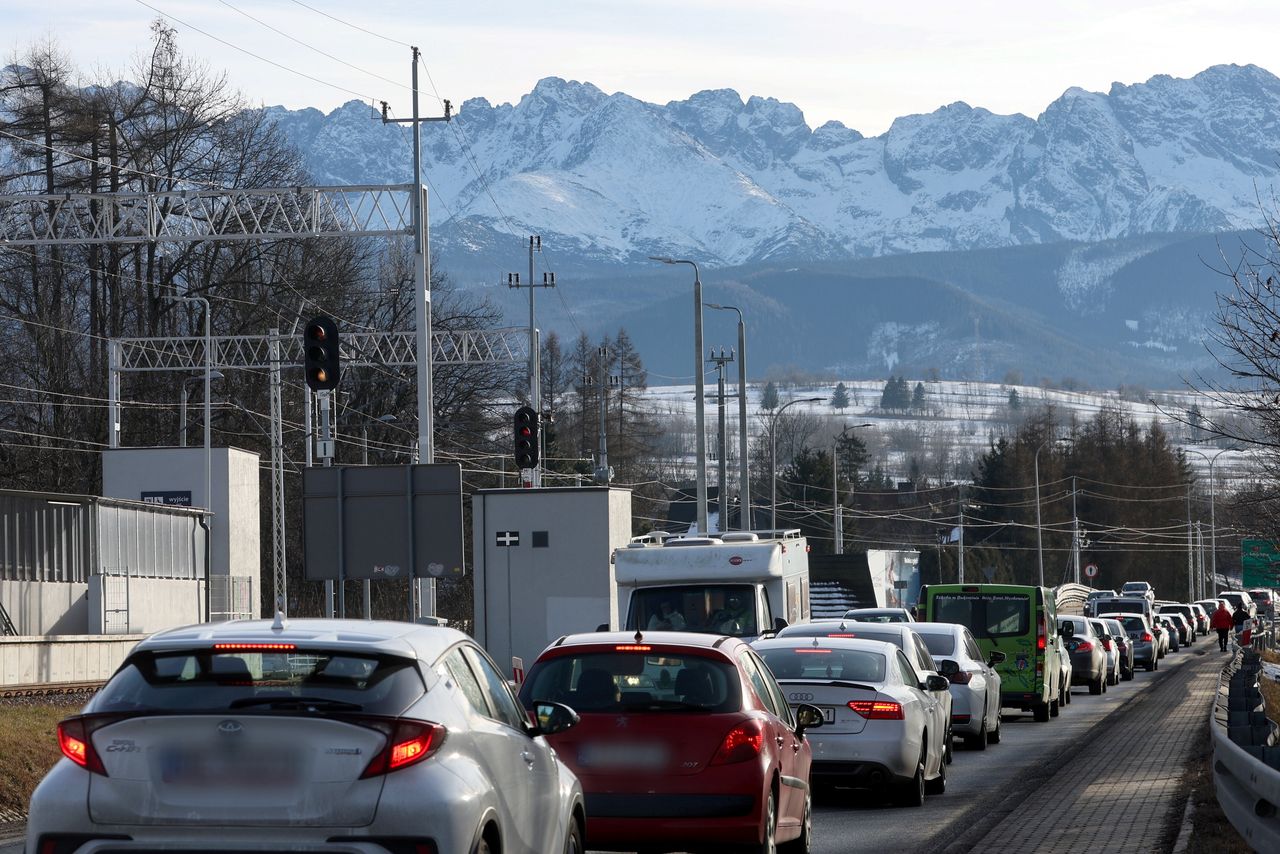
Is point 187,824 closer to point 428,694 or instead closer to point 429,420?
point 428,694

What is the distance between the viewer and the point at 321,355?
24.3m

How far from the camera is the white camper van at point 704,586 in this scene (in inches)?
933

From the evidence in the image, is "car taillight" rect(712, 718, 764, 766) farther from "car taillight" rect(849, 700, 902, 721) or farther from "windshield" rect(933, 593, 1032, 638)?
"windshield" rect(933, 593, 1032, 638)

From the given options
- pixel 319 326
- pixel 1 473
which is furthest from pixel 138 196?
pixel 1 473

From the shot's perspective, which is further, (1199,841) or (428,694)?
(1199,841)

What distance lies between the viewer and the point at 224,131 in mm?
63188

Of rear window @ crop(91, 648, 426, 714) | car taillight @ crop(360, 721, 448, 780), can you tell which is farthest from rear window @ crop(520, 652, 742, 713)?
car taillight @ crop(360, 721, 448, 780)

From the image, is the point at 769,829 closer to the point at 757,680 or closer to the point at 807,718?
the point at 757,680

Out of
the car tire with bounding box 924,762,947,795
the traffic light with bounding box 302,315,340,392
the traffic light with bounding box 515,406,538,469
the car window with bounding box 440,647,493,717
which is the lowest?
the car tire with bounding box 924,762,947,795

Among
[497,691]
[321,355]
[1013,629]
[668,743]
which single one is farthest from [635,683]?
[1013,629]

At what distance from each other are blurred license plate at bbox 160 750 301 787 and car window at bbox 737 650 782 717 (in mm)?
5023

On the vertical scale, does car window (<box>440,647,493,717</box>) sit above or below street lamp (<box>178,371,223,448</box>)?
below

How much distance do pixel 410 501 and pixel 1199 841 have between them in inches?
512

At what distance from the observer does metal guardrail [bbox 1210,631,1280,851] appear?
31.7 feet
